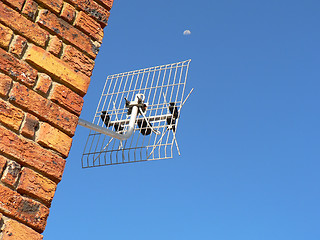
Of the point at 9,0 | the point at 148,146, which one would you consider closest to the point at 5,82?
the point at 9,0

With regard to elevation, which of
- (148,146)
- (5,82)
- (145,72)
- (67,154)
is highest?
(145,72)

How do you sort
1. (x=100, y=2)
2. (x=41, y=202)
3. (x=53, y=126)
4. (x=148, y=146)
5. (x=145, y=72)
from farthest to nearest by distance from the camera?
1. (x=145, y=72)
2. (x=148, y=146)
3. (x=100, y=2)
4. (x=53, y=126)
5. (x=41, y=202)

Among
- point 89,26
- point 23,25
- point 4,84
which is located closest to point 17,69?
point 4,84

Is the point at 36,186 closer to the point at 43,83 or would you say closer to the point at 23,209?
the point at 23,209

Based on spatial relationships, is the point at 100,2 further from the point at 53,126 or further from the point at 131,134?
the point at 131,134

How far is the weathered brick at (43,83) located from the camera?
176 cm

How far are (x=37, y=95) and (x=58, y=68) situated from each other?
0.17 m

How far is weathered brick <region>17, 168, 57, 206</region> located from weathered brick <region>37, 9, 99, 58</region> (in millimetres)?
614

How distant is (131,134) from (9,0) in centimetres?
248

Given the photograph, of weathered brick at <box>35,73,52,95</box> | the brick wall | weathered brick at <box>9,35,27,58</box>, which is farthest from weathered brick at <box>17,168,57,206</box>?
weathered brick at <box>9,35,27,58</box>

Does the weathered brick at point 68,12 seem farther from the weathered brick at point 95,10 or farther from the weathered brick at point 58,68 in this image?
the weathered brick at point 58,68

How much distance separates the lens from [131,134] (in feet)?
13.6

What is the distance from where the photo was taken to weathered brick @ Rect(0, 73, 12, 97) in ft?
5.39

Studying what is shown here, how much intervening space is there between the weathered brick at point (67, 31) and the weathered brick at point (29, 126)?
16.2 inches
